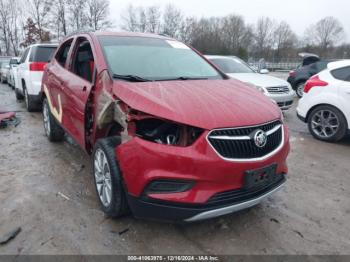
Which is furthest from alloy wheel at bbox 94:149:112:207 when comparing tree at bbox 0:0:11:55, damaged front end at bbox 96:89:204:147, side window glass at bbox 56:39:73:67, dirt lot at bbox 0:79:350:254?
tree at bbox 0:0:11:55

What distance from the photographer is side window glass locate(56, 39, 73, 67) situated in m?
4.44

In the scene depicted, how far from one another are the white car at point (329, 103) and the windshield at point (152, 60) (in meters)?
2.93

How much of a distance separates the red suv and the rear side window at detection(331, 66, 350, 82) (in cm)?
320

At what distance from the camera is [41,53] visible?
733cm

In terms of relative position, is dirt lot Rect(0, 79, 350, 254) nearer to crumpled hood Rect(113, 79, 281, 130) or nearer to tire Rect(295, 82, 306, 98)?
crumpled hood Rect(113, 79, 281, 130)

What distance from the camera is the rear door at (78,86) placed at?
3279 millimetres

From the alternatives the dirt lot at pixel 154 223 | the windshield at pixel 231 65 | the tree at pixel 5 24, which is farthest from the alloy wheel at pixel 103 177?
the tree at pixel 5 24

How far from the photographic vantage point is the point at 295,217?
3.02m

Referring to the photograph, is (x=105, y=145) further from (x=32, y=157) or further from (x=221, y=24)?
(x=221, y=24)

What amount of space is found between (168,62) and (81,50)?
4.05 feet

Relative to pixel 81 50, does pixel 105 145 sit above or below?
below

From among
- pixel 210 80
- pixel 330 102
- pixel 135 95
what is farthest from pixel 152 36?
pixel 330 102

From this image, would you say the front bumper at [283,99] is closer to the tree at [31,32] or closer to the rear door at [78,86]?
the rear door at [78,86]

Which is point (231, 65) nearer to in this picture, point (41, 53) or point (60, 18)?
point (41, 53)
